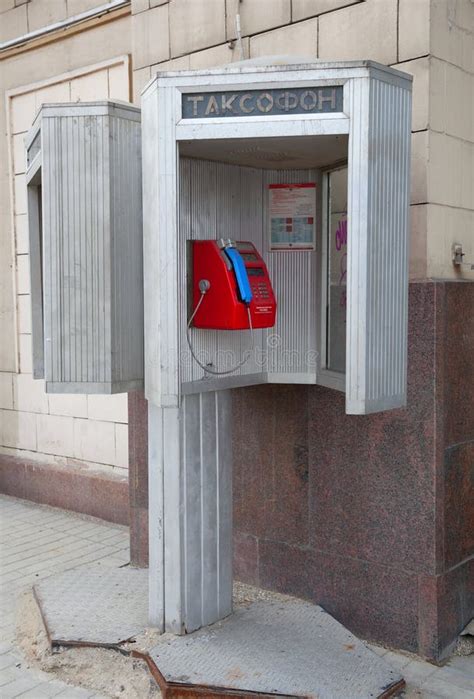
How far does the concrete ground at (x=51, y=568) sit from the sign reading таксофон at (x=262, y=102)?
111 inches

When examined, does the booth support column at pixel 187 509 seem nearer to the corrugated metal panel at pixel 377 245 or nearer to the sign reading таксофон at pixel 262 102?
the corrugated metal panel at pixel 377 245

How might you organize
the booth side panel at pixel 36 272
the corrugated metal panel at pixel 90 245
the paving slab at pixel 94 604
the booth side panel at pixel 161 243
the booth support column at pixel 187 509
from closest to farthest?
the booth side panel at pixel 161 243 < the corrugated metal panel at pixel 90 245 < the booth support column at pixel 187 509 < the paving slab at pixel 94 604 < the booth side panel at pixel 36 272

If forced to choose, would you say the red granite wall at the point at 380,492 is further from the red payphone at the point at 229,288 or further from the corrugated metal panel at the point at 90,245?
the corrugated metal panel at the point at 90,245

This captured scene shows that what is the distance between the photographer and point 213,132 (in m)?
3.68

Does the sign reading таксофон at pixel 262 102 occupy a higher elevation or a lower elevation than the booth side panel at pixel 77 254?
higher

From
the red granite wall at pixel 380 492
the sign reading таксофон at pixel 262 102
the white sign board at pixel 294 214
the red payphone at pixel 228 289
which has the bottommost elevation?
the red granite wall at pixel 380 492

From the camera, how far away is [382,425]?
4.41 metres

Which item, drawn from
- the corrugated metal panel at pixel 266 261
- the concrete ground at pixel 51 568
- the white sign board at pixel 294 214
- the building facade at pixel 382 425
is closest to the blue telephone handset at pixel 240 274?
the corrugated metal panel at pixel 266 261

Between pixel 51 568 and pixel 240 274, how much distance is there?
2.95 m

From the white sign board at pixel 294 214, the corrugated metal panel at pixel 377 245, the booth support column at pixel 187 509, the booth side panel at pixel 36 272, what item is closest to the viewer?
the corrugated metal panel at pixel 377 245

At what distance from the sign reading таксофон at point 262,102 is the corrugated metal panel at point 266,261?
19.2 inches

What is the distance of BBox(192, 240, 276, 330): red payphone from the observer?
13.1 ft

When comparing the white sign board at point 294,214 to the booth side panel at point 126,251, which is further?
the white sign board at point 294,214

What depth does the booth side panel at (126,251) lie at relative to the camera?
13.0 feet
